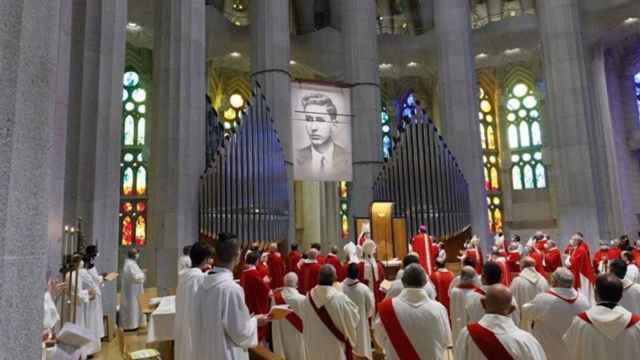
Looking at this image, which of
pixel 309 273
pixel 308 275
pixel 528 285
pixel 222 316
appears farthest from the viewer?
pixel 308 275

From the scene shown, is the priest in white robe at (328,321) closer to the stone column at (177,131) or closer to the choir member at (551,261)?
the choir member at (551,261)

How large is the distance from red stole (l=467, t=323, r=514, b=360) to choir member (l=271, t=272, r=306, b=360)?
3.42 meters

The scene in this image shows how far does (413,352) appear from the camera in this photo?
394 cm

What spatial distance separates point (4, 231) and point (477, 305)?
187 inches

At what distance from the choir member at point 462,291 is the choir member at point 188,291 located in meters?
3.06

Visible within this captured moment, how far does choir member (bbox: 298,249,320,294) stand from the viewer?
27.6ft

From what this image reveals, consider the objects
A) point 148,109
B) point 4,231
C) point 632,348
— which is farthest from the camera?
point 148,109

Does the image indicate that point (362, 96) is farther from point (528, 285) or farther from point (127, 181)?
point (528, 285)

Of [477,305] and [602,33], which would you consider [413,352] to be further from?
[602,33]

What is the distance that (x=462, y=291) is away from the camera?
238 inches

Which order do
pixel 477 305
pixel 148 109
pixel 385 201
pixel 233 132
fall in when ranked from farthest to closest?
1. pixel 148 109
2. pixel 385 201
3. pixel 233 132
4. pixel 477 305

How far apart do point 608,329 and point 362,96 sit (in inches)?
596

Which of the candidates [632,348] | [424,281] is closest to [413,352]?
[424,281]

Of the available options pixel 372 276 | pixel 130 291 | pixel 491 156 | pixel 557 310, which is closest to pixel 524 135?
pixel 491 156
